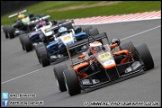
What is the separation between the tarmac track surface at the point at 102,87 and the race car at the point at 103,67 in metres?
0.15

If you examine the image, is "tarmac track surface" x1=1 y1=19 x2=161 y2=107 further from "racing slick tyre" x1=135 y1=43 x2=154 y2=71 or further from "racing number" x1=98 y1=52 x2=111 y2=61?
"racing number" x1=98 y1=52 x2=111 y2=61

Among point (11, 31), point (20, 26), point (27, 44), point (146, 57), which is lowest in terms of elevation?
point (146, 57)

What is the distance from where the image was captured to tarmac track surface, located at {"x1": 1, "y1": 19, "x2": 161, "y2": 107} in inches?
367

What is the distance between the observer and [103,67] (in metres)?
10.6

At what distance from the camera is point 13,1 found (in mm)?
47656

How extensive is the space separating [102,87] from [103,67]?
1.41ft

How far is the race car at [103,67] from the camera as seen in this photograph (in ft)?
34.4

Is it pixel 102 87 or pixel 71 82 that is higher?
A: pixel 71 82

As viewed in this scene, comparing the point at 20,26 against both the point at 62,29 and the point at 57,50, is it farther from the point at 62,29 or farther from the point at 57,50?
the point at 57,50

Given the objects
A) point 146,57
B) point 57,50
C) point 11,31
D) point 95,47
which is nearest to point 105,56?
point 95,47

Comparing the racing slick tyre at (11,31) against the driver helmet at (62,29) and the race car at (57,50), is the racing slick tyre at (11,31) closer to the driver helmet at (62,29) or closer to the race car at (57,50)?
the driver helmet at (62,29)

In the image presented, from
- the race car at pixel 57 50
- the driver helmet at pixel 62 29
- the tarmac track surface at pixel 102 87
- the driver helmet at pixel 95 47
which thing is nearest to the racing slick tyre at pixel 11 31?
the tarmac track surface at pixel 102 87

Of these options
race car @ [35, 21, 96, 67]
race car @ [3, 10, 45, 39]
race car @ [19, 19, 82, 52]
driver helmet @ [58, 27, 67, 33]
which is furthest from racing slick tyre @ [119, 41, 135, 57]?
race car @ [3, 10, 45, 39]

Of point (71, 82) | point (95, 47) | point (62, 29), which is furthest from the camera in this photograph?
point (62, 29)
